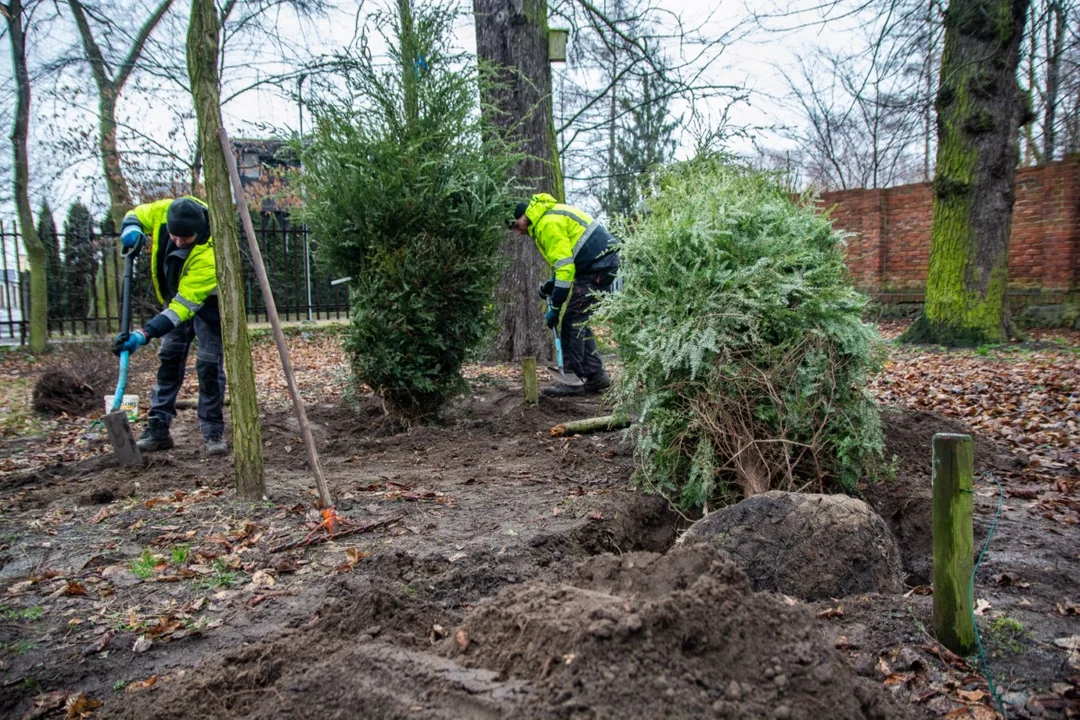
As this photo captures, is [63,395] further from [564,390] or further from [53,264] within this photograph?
[53,264]

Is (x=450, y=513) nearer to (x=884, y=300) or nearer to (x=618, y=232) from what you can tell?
(x=618, y=232)

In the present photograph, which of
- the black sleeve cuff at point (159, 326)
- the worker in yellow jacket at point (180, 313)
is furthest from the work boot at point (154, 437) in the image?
the black sleeve cuff at point (159, 326)

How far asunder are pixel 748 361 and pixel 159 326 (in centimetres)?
425

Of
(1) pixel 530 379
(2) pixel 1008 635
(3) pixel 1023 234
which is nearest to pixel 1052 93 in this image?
(3) pixel 1023 234

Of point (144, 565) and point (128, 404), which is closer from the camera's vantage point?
point (144, 565)

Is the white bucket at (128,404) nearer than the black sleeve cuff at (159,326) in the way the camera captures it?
No

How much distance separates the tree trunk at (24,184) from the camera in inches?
457

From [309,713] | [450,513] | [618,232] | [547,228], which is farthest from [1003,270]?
[309,713]

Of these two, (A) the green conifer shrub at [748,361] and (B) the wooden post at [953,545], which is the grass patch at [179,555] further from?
(B) the wooden post at [953,545]

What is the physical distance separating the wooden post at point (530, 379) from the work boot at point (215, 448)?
266 cm

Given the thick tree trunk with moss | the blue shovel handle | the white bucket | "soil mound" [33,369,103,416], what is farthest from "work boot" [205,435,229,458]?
the thick tree trunk with moss

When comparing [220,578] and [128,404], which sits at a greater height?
[128,404]

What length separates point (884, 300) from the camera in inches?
631

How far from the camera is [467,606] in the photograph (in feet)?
9.84
